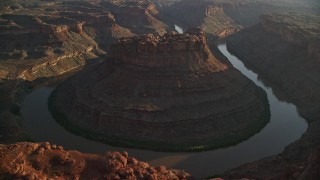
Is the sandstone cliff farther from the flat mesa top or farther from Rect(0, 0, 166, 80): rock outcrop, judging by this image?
the flat mesa top

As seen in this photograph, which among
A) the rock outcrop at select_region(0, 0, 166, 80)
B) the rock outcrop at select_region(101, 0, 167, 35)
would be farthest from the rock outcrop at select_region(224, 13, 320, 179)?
the rock outcrop at select_region(0, 0, 166, 80)

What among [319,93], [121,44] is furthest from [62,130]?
[319,93]

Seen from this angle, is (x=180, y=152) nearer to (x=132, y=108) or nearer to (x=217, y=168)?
(x=217, y=168)

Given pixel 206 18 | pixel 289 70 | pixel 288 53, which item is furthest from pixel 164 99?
pixel 206 18

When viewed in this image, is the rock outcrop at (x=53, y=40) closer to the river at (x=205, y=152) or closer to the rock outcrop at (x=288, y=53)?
the river at (x=205, y=152)

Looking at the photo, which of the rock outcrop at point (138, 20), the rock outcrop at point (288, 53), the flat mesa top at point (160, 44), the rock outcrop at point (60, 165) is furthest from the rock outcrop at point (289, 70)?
the rock outcrop at point (138, 20)

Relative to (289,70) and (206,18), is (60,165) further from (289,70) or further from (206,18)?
(206,18)
